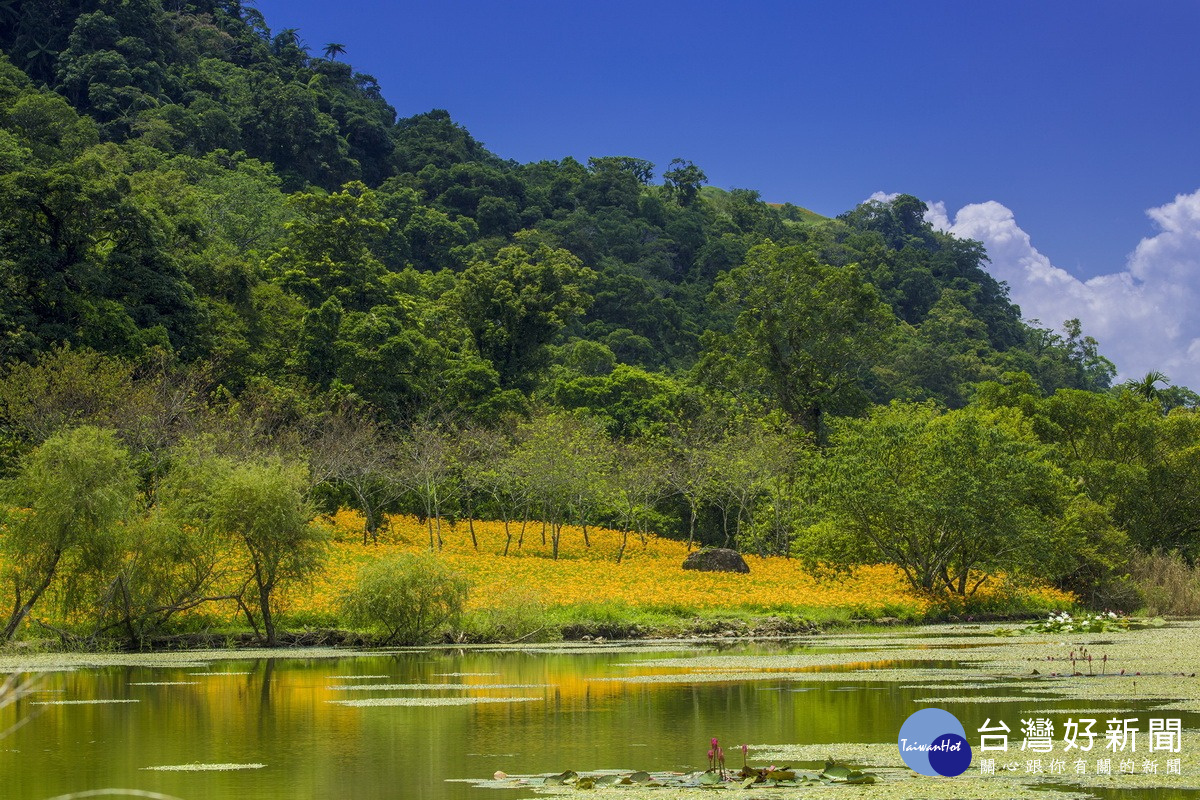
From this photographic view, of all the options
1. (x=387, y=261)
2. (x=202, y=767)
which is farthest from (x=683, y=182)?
(x=202, y=767)

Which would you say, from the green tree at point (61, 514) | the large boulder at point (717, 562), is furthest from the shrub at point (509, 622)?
the large boulder at point (717, 562)

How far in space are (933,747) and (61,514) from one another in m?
20.2

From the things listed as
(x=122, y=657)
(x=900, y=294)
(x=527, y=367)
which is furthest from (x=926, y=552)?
(x=900, y=294)

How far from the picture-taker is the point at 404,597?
92.5 feet

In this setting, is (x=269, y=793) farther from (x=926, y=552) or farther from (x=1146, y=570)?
→ (x=1146, y=570)

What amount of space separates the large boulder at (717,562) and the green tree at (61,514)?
25.4 m

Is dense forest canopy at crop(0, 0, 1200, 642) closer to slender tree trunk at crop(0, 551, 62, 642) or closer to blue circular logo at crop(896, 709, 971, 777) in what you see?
slender tree trunk at crop(0, 551, 62, 642)

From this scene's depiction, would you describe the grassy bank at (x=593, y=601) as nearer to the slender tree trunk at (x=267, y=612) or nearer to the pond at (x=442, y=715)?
the slender tree trunk at (x=267, y=612)

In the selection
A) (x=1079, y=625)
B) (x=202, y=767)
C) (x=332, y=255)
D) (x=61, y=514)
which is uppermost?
(x=332, y=255)

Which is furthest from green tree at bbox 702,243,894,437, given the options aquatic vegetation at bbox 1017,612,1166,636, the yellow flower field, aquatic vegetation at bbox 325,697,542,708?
aquatic vegetation at bbox 325,697,542,708

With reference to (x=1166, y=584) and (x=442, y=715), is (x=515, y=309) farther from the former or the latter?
(x=442, y=715)

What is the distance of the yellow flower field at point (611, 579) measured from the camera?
112 feet

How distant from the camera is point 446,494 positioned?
2200 inches

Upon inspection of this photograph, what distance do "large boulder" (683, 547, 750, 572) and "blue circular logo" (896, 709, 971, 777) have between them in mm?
34336
